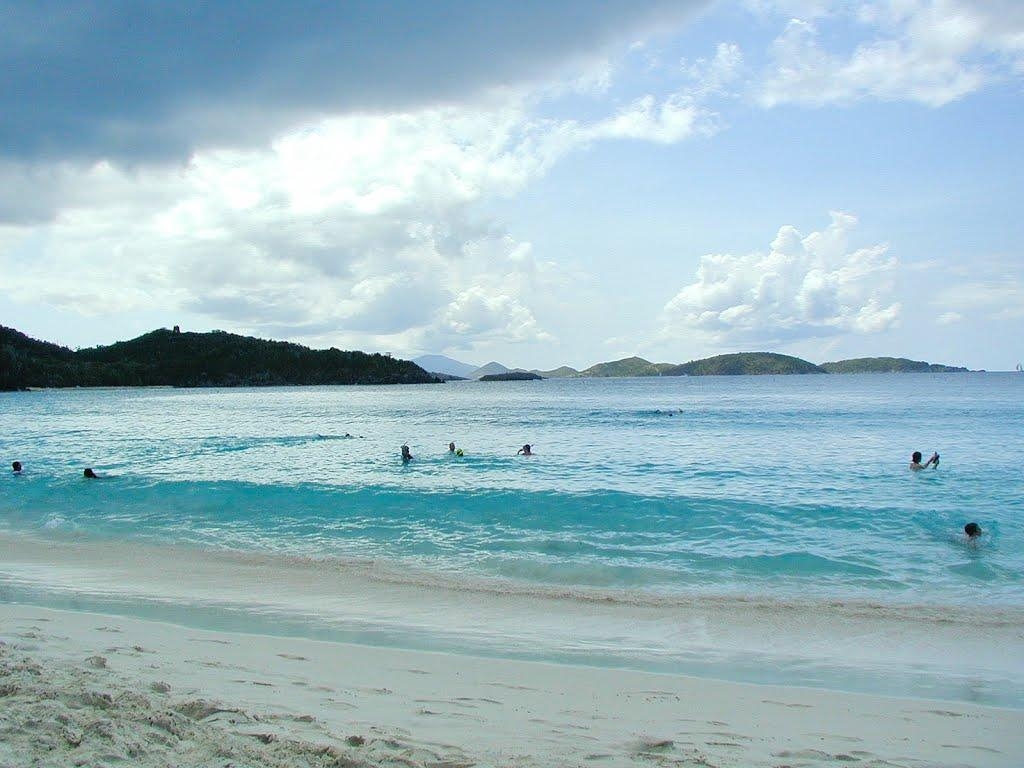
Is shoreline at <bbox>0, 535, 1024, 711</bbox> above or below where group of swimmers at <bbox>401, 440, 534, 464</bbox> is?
below

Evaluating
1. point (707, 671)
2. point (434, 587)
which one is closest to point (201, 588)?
point (434, 587)

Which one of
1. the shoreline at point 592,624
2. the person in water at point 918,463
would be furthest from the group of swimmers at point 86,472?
the person in water at point 918,463

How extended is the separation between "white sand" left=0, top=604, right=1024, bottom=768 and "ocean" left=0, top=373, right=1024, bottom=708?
0.89 meters

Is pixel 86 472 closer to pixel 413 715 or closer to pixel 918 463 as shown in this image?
pixel 413 715

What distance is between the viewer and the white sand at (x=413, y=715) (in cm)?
496

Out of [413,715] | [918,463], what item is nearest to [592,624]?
[413,715]

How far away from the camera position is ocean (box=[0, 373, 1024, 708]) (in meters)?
8.91

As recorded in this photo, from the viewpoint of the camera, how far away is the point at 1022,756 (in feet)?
18.5

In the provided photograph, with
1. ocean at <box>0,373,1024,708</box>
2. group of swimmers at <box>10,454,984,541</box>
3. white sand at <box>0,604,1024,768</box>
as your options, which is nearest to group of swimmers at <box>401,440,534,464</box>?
group of swimmers at <box>10,454,984,541</box>

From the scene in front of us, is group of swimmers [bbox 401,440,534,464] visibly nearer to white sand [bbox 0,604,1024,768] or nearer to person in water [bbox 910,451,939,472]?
person in water [bbox 910,451,939,472]

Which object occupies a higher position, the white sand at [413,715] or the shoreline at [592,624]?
the white sand at [413,715]

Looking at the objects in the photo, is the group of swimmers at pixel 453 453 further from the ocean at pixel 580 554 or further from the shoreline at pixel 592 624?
the shoreline at pixel 592 624

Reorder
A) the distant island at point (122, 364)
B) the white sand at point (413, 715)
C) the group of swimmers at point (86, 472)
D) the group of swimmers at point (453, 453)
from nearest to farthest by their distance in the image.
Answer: the white sand at point (413, 715) → the group of swimmers at point (86, 472) → the group of swimmers at point (453, 453) → the distant island at point (122, 364)

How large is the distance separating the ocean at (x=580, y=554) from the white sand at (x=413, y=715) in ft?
2.94
